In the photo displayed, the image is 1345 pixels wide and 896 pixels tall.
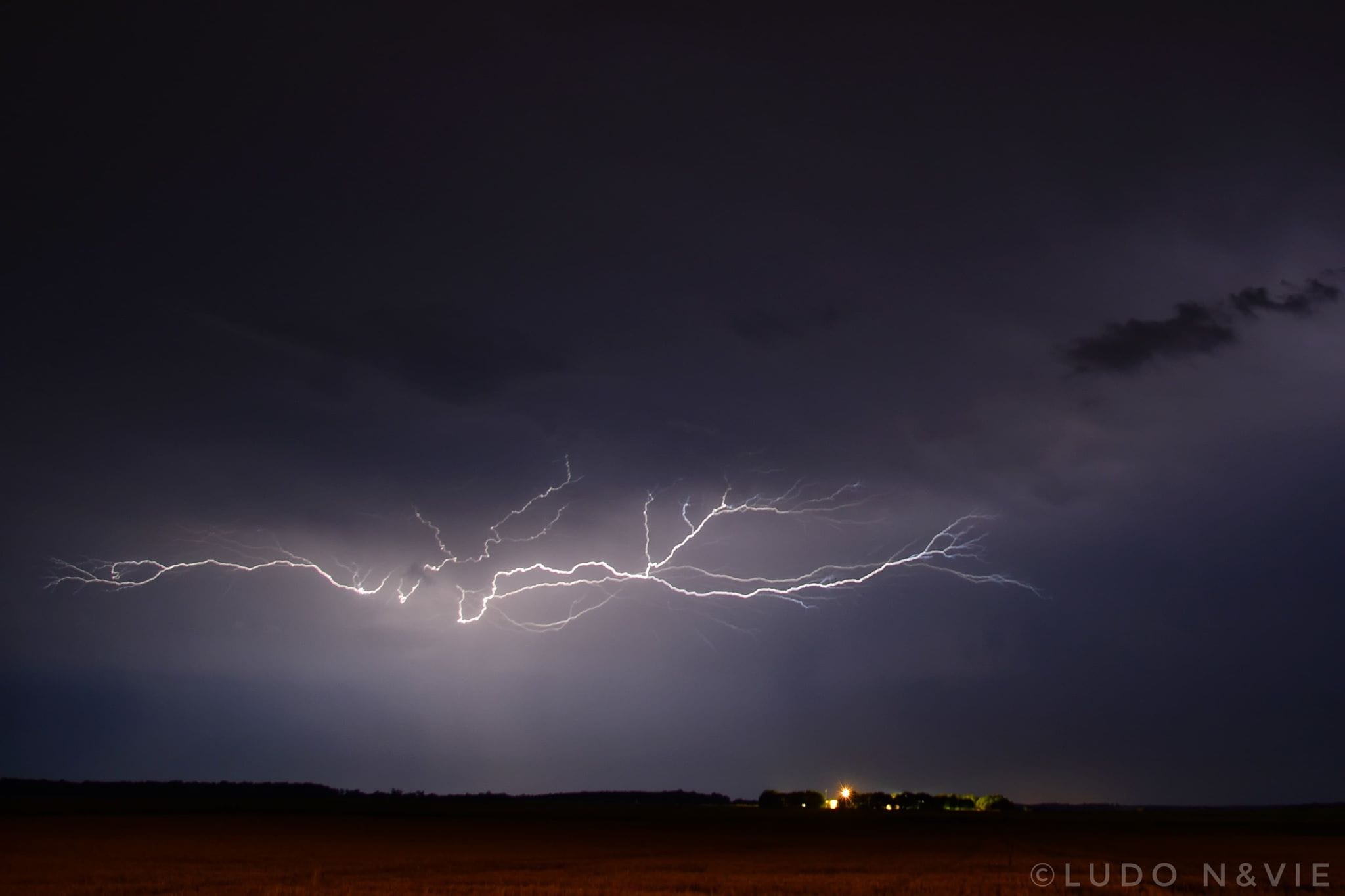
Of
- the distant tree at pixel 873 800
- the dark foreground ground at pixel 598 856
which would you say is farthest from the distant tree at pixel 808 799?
the dark foreground ground at pixel 598 856

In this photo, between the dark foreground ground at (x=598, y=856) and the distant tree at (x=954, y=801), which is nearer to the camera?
the dark foreground ground at (x=598, y=856)

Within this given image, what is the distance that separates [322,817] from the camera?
4947 cm

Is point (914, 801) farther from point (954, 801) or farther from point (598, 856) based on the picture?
point (598, 856)

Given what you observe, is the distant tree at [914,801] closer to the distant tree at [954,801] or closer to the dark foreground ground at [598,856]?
the distant tree at [954,801]

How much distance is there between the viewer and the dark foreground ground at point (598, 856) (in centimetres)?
1738

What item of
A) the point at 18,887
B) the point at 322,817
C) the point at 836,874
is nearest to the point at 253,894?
the point at 18,887

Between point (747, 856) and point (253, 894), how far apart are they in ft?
43.2

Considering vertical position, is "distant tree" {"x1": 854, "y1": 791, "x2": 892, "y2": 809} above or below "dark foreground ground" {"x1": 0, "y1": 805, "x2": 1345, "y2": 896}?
below

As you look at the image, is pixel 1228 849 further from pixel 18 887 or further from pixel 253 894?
pixel 18 887

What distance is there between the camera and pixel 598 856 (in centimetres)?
2522

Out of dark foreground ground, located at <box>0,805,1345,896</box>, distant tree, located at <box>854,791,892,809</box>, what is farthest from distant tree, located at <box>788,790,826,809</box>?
dark foreground ground, located at <box>0,805,1345,896</box>

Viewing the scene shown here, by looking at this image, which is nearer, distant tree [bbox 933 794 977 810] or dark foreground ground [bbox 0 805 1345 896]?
dark foreground ground [bbox 0 805 1345 896]

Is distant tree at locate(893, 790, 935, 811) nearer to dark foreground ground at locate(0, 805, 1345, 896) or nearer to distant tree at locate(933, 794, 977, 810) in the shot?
distant tree at locate(933, 794, 977, 810)

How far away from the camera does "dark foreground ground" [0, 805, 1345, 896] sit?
17.4 meters
